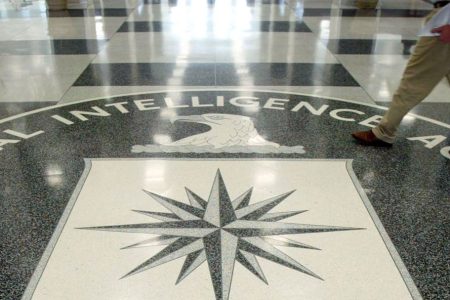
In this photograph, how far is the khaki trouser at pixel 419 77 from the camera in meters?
2.96

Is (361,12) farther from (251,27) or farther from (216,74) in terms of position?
(216,74)

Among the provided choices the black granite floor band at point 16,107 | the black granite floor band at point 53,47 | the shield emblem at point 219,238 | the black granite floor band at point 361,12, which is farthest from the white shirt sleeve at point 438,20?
the black granite floor band at point 361,12

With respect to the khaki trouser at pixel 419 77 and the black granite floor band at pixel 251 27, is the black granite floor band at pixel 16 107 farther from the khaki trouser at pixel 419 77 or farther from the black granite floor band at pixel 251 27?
the black granite floor band at pixel 251 27

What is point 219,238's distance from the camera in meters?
2.27

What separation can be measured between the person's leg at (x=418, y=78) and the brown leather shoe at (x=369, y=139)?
3cm

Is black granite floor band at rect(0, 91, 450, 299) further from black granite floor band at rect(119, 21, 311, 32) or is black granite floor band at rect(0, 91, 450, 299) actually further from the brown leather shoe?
black granite floor band at rect(119, 21, 311, 32)

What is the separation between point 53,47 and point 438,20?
451cm

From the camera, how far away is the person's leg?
2967 mm

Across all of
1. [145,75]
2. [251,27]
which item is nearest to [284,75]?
[145,75]

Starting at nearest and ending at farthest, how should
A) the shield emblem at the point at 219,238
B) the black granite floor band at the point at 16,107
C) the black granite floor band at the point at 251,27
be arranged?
the shield emblem at the point at 219,238 < the black granite floor band at the point at 16,107 < the black granite floor band at the point at 251,27

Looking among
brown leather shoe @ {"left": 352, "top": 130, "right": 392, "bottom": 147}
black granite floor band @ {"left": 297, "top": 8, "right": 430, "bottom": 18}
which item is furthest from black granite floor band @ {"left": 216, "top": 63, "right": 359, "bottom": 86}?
→ black granite floor band @ {"left": 297, "top": 8, "right": 430, "bottom": 18}

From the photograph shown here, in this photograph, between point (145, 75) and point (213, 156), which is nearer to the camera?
Answer: point (213, 156)

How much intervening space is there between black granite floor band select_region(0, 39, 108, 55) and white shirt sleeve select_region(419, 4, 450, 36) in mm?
3893

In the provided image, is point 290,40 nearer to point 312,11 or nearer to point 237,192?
point 312,11
